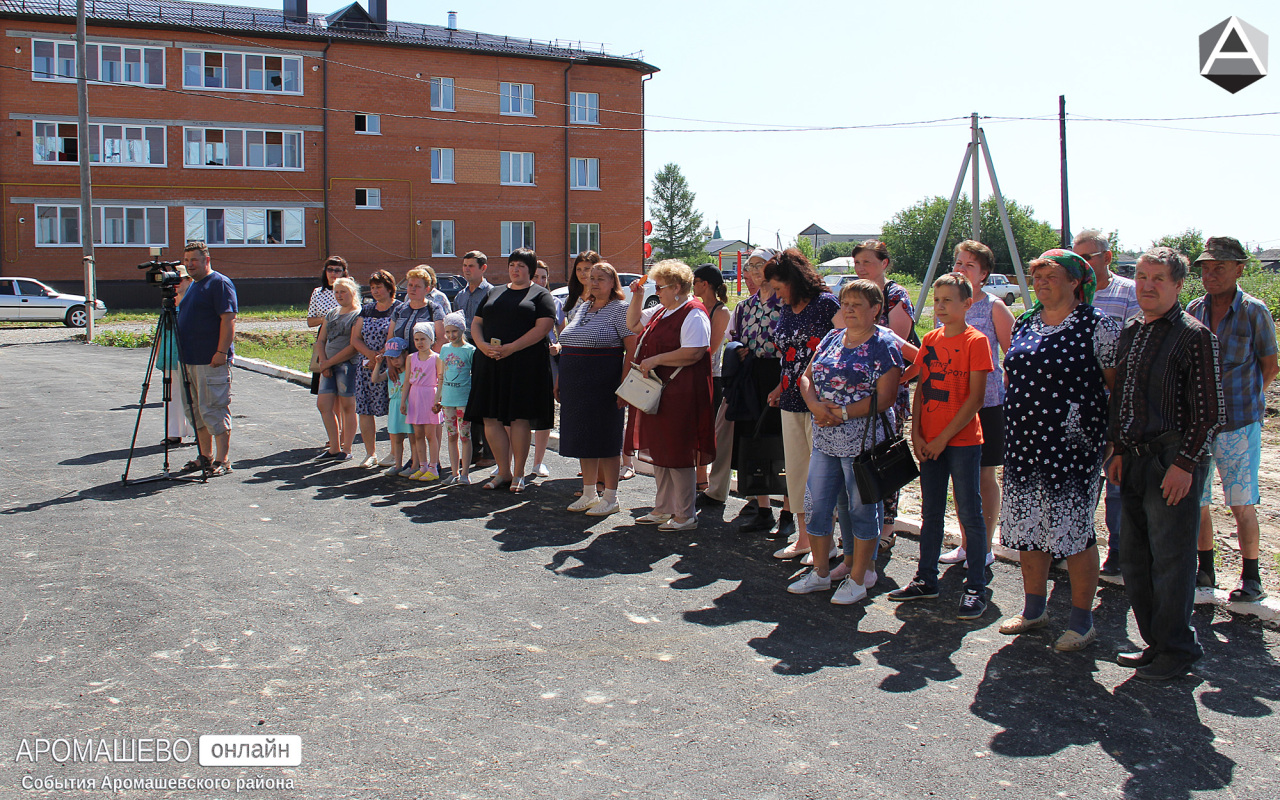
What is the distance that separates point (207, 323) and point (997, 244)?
75494mm

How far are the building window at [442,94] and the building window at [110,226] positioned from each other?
40.9 feet

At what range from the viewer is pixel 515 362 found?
8.04m

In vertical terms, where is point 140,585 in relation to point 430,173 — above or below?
below

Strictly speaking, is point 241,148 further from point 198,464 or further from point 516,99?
point 198,464

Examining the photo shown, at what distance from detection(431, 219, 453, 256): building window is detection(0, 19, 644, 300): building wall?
30 cm

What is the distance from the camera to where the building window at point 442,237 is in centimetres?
4431

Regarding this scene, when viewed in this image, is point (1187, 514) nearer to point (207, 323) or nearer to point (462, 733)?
point (462, 733)

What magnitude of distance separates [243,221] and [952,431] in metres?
41.3

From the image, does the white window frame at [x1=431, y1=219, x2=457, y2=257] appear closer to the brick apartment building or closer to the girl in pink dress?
the brick apartment building

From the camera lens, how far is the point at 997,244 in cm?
7619

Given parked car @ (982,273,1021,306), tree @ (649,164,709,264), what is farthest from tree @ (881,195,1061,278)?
parked car @ (982,273,1021,306)

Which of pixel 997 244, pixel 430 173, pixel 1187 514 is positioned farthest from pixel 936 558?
pixel 997 244

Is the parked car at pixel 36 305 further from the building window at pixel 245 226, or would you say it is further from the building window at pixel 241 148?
the building window at pixel 241 148

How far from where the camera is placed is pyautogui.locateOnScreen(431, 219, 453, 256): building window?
1745 inches
